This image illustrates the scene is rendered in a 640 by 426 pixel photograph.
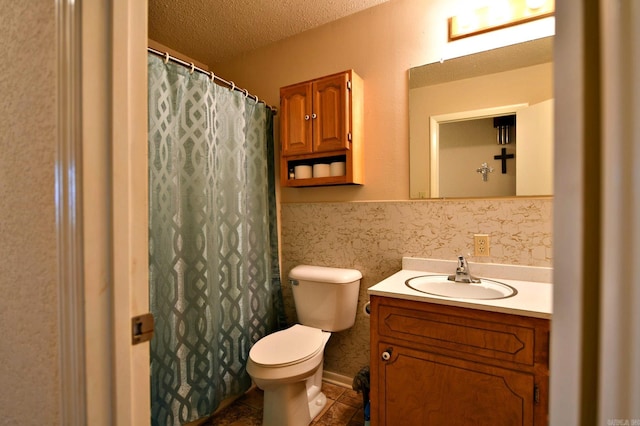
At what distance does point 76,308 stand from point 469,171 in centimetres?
169

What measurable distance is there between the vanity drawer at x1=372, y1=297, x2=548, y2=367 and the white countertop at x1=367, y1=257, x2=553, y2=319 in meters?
0.03

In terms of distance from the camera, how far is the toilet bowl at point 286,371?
1379 mm

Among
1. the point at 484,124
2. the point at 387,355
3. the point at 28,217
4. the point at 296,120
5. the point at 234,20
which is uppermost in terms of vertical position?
the point at 234,20

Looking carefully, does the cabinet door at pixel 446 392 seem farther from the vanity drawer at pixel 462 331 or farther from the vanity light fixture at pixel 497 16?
the vanity light fixture at pixel 497 16

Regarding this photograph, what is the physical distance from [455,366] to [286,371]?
2.43 feet

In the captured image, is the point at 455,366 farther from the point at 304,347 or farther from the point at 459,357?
the point at 304,347

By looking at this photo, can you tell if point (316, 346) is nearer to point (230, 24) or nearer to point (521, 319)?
point (521, 319)

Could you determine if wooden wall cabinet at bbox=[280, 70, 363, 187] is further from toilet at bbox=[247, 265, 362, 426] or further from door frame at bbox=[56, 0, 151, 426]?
door frame at bbox=[56, 0, 151, 426]

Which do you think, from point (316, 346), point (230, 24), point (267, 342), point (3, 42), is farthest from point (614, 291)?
point (230, 24)

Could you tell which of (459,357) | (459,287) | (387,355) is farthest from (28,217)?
(459,287)

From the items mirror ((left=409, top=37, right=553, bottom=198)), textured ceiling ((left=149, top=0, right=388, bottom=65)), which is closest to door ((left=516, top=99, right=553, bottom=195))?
mirror ((left=409, top=37, right=553, bottom=198))

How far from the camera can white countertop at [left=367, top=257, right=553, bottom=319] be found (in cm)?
107

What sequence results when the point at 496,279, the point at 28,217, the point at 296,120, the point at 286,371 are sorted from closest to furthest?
the point at 28,217, the point at 286,371, the point at 496,279, the point at 296,120

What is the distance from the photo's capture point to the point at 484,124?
1.55m
